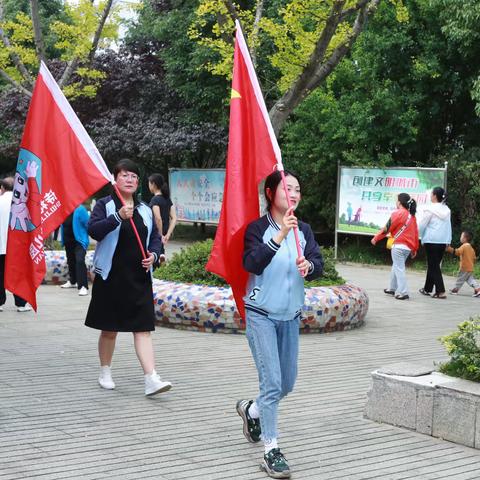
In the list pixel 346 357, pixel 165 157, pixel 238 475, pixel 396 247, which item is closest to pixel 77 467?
pixel 238 475

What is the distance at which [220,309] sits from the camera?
933 centimetres

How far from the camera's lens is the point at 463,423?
18.0 ft

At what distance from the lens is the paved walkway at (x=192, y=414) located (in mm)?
4980

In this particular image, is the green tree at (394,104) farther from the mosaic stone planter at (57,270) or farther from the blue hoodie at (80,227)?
the blue hoodie at (80,227)

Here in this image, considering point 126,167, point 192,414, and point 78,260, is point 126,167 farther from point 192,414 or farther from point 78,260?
point 78,260


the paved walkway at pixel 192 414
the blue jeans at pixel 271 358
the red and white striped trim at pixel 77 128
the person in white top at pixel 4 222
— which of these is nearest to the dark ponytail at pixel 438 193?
the paved walkway at pixel 192 414

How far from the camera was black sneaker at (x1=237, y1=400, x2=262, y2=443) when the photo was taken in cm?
539

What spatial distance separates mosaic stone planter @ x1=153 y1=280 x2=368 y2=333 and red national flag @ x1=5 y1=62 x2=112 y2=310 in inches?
132

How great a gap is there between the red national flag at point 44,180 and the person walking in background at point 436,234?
8105 millimetres

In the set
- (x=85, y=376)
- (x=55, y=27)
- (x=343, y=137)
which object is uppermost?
(x=55, y=27)

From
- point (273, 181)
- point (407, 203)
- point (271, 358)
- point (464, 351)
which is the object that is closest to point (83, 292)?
point (407, 203)

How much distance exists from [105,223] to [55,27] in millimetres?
11237

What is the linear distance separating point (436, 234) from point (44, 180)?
8.42 metres

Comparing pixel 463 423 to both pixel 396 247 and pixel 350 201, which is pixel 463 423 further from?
pixel 350 201
